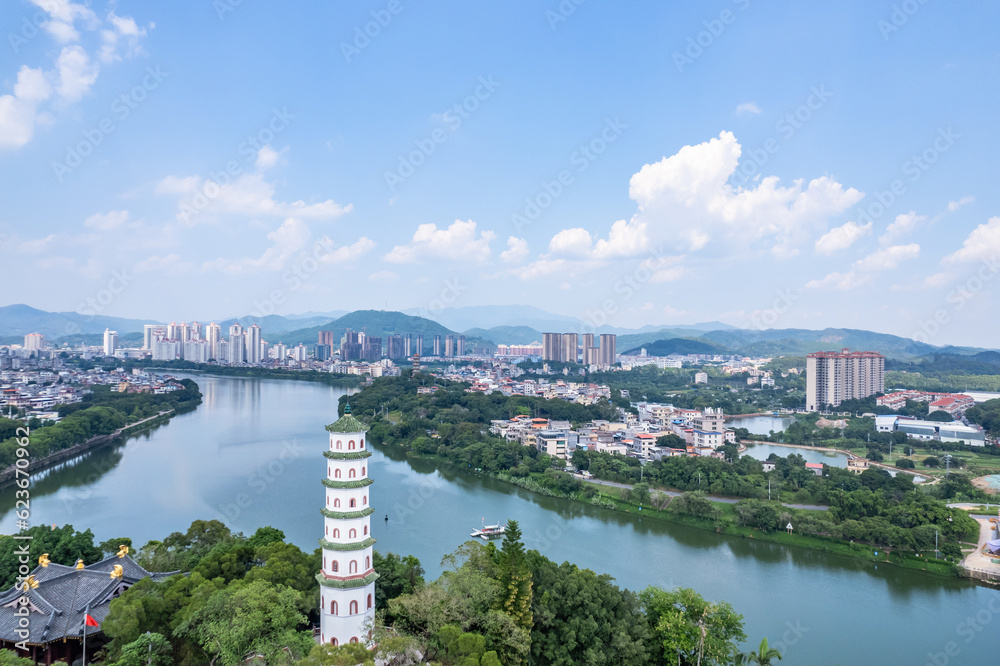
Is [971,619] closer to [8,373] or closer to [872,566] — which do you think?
[872,566]

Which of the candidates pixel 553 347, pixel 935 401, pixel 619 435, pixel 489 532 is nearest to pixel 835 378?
pixel 935 401

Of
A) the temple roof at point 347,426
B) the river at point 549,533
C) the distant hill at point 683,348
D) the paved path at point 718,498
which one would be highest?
the distant hill at point 683,348

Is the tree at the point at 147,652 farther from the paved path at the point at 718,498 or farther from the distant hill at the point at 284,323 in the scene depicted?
the distant hill at the point at 284,323

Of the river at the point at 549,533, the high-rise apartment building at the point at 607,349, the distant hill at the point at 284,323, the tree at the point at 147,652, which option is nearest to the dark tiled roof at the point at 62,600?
the tree at the point at 147,652

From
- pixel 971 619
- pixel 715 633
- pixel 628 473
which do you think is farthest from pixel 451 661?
pixel 628 473

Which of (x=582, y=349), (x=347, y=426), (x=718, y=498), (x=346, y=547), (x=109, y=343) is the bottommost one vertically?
(x=718, y=498)

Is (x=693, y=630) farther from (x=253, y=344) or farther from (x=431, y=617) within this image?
(x=253, y=344)

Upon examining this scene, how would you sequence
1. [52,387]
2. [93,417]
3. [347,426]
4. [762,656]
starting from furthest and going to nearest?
[52,387]
[93,417]
[762,656]
[347,426]

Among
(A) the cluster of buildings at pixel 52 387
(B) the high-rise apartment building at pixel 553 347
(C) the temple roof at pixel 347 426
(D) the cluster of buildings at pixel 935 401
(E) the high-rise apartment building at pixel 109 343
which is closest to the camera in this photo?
(C) the temple roof at pixel 347 426

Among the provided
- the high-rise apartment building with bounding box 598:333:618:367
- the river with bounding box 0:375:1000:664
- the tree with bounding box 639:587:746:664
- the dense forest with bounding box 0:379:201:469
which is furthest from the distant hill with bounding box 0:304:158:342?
the tree with bounding box 639:587:746:664
